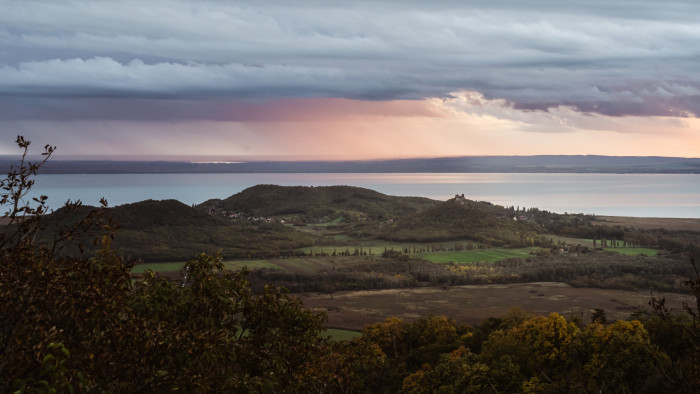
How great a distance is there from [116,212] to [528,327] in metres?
139

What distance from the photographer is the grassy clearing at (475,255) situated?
140 m

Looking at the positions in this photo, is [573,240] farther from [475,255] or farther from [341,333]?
[341,333]

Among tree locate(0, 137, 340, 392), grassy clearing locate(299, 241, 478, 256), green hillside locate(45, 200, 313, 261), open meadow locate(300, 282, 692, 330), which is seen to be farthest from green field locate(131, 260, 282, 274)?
tree locate(0, 137, 340, 392)

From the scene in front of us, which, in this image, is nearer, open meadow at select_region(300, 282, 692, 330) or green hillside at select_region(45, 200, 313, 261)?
open meadow at select_region(300, 282, 692, 330)

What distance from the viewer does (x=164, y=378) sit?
9.27 metres

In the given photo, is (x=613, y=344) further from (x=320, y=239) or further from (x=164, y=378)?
(x=320, y=239)

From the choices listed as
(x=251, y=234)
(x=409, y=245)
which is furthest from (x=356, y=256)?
(x=251, y=234)

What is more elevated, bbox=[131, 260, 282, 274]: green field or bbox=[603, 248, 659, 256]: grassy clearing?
bbox=[603, 248, 659, 256]: grassy clearing

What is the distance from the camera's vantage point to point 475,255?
147 metres

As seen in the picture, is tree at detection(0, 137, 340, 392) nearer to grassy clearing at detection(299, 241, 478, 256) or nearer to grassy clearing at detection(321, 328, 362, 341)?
grassy clearing at detection(321, 328, 362, 341)

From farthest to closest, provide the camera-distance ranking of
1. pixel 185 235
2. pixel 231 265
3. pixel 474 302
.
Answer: pixel 185 235 < pixel 231 265 < pixel 474 302

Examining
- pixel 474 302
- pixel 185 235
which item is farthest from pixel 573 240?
pixel 185 235

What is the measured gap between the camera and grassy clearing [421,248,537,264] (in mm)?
139500

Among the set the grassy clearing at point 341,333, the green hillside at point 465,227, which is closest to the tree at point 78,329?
the grassy clearing at point 341,333
